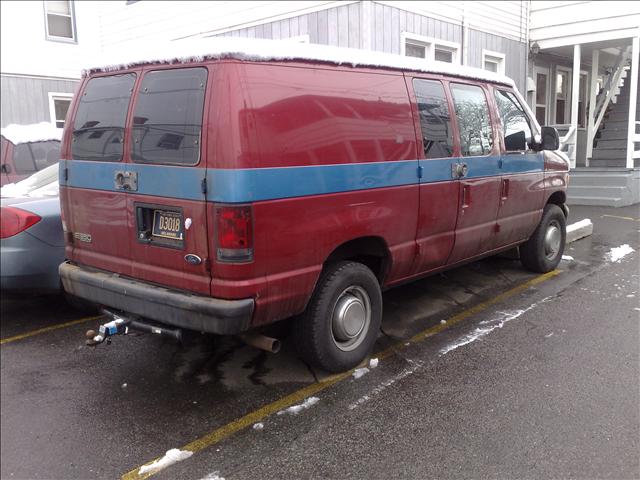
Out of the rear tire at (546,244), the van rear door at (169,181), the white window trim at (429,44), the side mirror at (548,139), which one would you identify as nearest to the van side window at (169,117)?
the van rear door at (169,181)

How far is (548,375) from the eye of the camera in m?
3.93

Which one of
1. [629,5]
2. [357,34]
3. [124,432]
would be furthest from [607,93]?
[124,432]

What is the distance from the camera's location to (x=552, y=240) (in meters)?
6.51

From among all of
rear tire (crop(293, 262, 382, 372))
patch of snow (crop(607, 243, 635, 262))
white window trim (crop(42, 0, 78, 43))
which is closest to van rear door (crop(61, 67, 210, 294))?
rear tire (crop(293, 262, 382, 372))

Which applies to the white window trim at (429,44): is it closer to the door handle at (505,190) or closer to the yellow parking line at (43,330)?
the door handle at (505,190)

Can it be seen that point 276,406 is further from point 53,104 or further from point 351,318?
point 53,104

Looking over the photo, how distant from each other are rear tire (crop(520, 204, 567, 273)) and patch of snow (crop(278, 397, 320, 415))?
3698 mm

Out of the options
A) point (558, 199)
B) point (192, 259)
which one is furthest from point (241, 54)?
point (558, 199)

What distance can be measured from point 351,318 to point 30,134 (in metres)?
6.57

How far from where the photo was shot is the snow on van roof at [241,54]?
3246mm

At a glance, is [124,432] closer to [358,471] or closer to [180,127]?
[358,471]

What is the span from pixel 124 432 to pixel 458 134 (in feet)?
11.0

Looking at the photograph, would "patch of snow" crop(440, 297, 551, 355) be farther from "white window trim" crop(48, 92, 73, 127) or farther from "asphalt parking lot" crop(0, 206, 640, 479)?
"white window trim" crop(48, 92, 73, 127)

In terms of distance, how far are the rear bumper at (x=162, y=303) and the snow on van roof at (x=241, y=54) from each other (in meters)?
1.41
